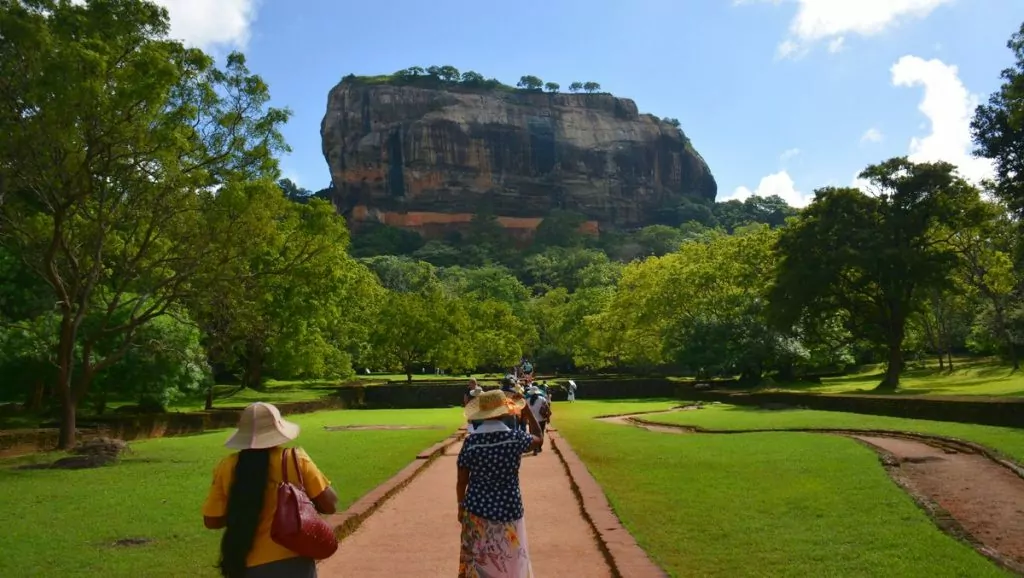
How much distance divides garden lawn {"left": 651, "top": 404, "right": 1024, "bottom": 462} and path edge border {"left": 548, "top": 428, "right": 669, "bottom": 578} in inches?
224

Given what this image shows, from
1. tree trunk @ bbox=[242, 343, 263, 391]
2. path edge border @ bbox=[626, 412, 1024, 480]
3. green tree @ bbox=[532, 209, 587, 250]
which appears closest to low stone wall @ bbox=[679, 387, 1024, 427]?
path edge border @ bbox=[626, 412, 1024, 480]

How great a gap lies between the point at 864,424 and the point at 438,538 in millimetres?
12735

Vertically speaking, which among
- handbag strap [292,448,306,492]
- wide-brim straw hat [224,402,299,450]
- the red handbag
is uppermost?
wide-brim straw hat [224,402,299,450]

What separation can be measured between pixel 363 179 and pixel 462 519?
12372cm

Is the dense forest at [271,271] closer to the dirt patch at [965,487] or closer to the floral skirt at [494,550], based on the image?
the dirt patch at [965,487]

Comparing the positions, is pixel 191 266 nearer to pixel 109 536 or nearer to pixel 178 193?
pixel 178 193

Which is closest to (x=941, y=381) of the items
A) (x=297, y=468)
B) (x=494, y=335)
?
(x=494, y=335)

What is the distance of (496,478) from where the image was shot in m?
5.05

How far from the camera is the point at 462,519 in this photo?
518cm

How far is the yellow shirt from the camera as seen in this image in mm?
3668

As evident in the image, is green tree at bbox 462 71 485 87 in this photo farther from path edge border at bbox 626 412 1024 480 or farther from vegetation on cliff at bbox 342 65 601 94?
path edge border at bbox 626 412 1024 480

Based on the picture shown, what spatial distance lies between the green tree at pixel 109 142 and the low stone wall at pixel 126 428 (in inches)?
32.5

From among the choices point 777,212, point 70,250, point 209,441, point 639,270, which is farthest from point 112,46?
point 777,212

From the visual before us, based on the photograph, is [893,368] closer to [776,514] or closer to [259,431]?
[776,514]
